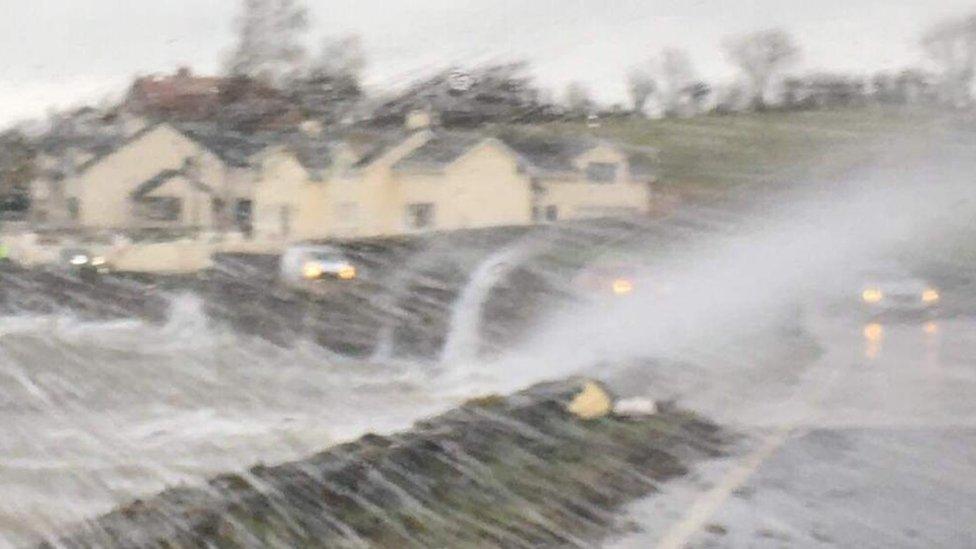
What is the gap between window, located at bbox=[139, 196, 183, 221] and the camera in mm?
20250

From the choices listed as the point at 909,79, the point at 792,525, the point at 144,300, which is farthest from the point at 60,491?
the point at 144,300

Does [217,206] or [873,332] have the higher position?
[217,206]

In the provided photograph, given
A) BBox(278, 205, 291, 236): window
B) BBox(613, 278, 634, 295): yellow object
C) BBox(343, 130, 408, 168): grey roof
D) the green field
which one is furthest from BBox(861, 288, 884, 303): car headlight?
BBox(343, 130, 408, 168): grey roof

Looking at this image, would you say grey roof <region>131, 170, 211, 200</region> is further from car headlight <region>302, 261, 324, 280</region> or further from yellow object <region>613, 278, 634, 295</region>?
yellow object <region>613, 278, 634, 295</region>

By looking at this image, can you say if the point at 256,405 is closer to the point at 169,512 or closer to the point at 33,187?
the point at 33,187

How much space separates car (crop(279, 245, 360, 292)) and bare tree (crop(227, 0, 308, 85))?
241 inches

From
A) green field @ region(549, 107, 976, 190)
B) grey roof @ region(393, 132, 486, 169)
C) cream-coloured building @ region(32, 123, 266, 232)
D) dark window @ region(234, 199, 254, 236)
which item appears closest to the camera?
grey roof @ region(393, 132, 486, 169)

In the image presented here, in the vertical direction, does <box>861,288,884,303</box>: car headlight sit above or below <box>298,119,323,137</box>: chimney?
below

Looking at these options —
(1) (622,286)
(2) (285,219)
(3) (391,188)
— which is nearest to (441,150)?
(3) (391,188)

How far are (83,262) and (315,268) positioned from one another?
157 inches

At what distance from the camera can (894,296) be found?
26703 mm

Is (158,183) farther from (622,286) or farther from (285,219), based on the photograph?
(622,286)

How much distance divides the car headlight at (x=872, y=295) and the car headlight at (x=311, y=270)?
9.13 metres

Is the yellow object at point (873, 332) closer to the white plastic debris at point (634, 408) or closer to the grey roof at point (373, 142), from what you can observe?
the grey roof at point (373, 142)
